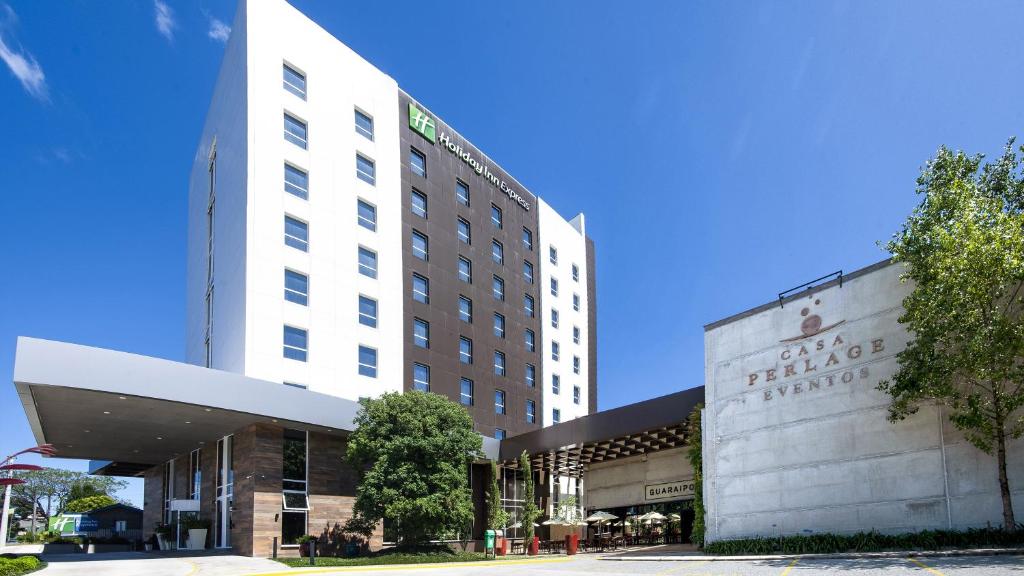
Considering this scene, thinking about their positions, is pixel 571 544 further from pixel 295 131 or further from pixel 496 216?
pixel 295 131

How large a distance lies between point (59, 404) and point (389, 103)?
2319cm

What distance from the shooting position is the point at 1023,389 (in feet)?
55.5

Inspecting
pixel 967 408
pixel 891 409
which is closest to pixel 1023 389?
pixel 967 408

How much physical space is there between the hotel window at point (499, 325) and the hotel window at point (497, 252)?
372 cm

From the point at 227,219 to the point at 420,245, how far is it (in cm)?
1058

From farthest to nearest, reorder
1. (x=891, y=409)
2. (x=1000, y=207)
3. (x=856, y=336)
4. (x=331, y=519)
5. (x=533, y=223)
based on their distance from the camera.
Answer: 1. (x=533, y=223)
2. (x=331, y=519)
3. (x=856, y=336)
4. (x=891, y=409)
5. (x=1000, y=207)

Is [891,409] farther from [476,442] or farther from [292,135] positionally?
[292,135]

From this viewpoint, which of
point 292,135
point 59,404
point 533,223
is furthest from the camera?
point 533,223

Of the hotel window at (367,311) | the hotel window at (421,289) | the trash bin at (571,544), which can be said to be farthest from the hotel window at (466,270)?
the trash bin at (571,544)

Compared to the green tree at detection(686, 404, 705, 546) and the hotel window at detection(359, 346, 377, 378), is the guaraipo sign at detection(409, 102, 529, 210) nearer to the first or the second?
the hotel window at detection(359, 346, 377, 378)

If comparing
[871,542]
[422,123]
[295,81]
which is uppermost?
[422,123]

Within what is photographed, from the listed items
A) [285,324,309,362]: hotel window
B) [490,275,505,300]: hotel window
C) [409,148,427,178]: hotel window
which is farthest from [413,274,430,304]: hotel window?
[285,324,309,362]: hotel window

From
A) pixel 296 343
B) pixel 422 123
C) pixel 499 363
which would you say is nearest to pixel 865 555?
pixel 296 343

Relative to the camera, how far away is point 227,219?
3425cm
